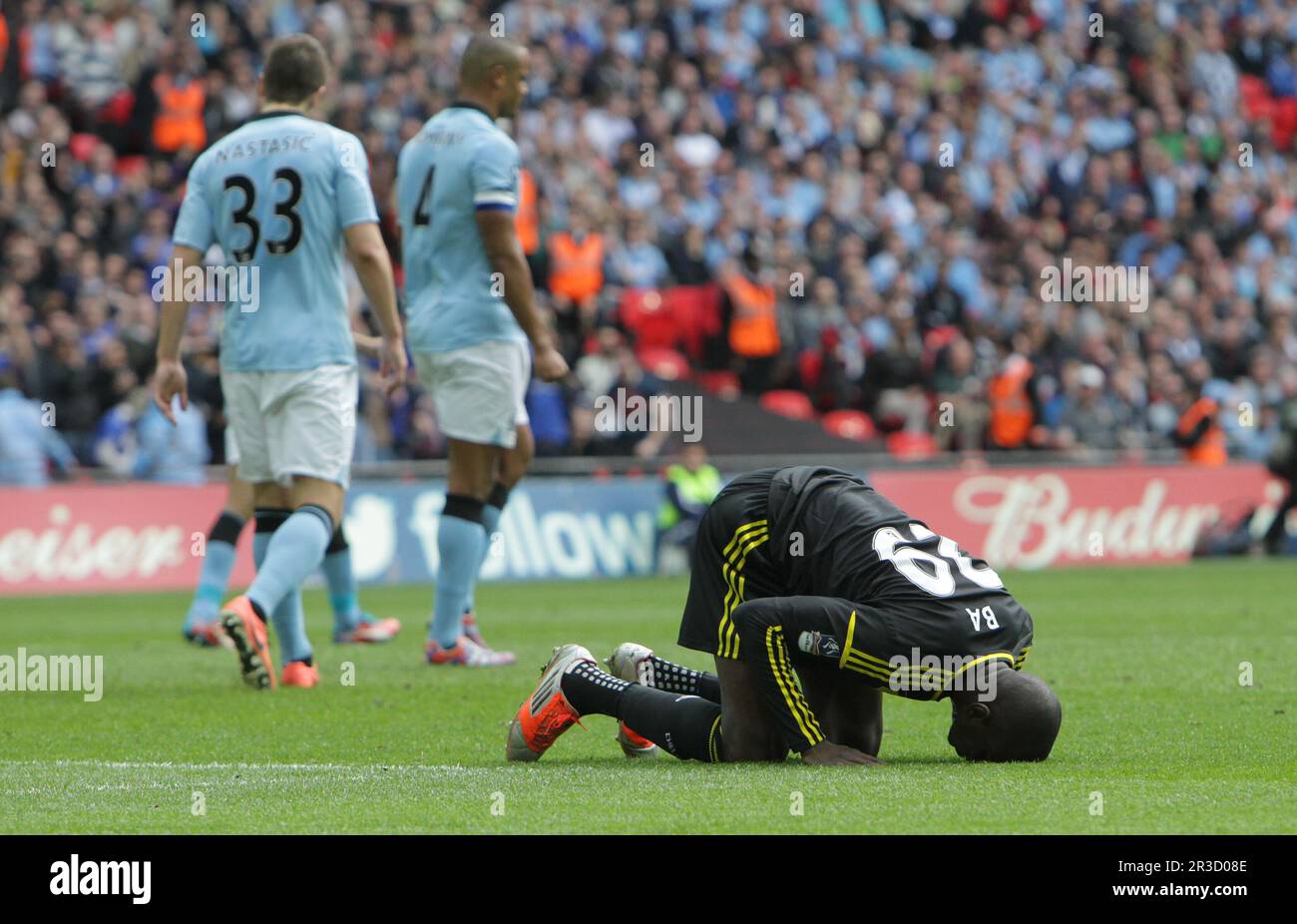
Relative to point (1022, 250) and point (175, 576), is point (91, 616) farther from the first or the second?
point (1022, 250)

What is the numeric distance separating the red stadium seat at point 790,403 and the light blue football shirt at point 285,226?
11.9 meters

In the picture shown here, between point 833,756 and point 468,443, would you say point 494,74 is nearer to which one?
point 468,443

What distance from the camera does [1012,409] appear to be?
21.5m

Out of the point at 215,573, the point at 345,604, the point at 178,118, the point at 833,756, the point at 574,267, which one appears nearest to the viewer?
the point at 833,756

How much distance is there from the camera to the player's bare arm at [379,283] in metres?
8.68

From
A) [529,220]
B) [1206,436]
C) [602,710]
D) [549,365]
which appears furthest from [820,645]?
[1206,436]

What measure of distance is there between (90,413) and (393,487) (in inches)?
94.7

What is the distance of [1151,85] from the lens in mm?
27562

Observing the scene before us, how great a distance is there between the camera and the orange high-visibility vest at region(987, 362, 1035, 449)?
2138cm

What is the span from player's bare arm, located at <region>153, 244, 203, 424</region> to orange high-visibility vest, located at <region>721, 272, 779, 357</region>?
→ 12.1m

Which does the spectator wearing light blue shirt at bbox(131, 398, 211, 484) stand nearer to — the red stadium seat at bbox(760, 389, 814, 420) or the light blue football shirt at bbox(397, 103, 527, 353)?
the red stadium seat at bbox(760, 389, 814, 420)

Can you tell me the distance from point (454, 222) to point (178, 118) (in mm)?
10289

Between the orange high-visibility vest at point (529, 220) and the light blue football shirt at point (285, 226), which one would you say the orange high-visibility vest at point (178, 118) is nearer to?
the orange high-visibility vest at point (529, 220)

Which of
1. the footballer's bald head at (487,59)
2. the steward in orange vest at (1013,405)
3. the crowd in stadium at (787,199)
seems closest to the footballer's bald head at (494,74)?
the footballer's bald head at (487,59)
